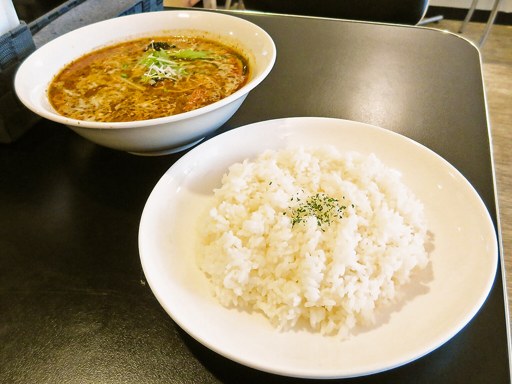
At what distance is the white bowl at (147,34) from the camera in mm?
1129

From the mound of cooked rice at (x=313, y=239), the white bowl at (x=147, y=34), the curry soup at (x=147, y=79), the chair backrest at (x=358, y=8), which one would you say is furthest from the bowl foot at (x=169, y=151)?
the chair backrest at (x=358, y=8)

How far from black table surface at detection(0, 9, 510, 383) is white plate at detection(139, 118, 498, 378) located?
9cm

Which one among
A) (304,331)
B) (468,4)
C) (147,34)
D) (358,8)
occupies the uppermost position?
(147,34)

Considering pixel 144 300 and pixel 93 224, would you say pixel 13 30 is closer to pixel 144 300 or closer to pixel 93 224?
pixel 93 224

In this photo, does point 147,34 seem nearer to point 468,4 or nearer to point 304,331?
point 304,331

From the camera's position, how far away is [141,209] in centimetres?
128

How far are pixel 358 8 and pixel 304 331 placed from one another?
7.71 feet

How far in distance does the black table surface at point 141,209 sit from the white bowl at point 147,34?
0.68 ft

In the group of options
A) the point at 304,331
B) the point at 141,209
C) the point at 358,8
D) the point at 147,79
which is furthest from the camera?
the point at 358,8

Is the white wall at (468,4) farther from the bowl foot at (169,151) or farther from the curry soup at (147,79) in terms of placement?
the bowl foot at (169,151)

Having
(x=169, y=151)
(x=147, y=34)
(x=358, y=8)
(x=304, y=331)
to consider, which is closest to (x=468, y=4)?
(x=358, y=8)

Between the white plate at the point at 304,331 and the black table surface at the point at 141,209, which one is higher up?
the white plate at the point at 304,331

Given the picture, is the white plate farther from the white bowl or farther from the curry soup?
the curry soup

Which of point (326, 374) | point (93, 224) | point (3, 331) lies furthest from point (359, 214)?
point (3, 331)
